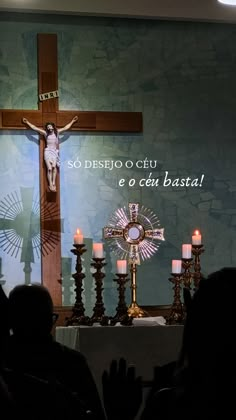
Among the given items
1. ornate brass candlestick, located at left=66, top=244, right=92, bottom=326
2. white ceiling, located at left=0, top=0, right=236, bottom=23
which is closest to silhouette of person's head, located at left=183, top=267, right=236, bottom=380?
ornate brass candlestick, located at left=66, top=244, right=92, bottom=326

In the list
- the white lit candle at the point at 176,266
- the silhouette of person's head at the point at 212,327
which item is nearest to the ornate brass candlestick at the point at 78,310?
the white lit candle at the point at 176,266

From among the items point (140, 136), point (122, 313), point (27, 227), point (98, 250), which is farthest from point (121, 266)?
point (140, 136)

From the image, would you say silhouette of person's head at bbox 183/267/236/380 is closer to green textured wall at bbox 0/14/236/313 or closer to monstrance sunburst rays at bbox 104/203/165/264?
monstrance sunburst rays at bbox 104/203/165/264

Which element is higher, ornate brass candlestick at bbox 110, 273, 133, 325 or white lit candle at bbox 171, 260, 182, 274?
white lit candle at bbox 171, 260, 182, 274

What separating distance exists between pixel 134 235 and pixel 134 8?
5.14 feet

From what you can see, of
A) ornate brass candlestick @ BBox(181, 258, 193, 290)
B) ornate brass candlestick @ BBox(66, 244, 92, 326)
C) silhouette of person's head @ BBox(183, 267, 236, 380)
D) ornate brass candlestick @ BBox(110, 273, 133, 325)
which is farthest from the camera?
ornate brass candlestick @ BBox(181, 258, 193, 290)

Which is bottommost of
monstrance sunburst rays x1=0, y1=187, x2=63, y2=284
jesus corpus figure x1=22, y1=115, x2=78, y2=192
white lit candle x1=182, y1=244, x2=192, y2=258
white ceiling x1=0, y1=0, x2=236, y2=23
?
white lit candle x1=182, y1=244, x2=192, y2=258

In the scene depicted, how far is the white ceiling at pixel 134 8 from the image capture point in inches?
185

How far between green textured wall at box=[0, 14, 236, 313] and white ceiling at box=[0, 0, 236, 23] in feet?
0.34

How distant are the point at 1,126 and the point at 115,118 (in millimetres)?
769

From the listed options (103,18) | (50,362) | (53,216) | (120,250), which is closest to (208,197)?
(120,250)

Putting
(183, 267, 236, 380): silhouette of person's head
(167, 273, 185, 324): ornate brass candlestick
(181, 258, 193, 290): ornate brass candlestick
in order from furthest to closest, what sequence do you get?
(181, 258, 193, 290): ornate brass candlestick → (167, 273, 185, 324): ornate brass candlestick → (183, 267, 236, 380): silhouette of person's head

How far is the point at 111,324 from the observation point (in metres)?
3.77

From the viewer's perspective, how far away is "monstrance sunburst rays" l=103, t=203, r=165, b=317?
4.42 m
